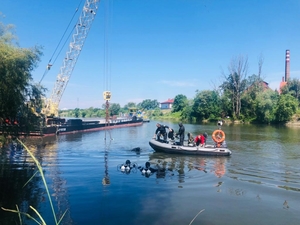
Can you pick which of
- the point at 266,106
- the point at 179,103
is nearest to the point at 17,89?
the point at 266,106

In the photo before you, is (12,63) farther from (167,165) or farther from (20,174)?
(167,165)

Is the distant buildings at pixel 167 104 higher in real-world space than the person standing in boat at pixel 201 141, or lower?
higher

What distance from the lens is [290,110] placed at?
5062cm

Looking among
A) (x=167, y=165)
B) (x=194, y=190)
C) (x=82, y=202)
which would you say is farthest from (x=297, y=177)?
(x=82, y=202)

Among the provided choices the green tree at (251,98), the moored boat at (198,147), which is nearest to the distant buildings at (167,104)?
the green tree at (251,98)

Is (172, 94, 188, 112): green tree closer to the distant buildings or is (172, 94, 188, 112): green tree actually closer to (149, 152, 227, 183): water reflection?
the distant buildings

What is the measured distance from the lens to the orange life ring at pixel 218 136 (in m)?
16.4

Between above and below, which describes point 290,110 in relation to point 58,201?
above

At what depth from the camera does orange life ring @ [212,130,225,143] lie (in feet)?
53.8

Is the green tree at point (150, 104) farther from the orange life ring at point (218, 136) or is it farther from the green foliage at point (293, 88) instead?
the orange life ring at point (218, 136)

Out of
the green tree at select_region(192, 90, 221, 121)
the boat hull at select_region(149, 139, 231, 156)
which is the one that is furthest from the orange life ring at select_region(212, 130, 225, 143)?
the green tree at select_region(192, 90, 221, 121)

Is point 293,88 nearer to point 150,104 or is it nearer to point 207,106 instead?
point 207,106

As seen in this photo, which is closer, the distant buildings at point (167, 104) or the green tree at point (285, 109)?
the green tree at point (285, 109)

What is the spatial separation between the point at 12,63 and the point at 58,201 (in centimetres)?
567
